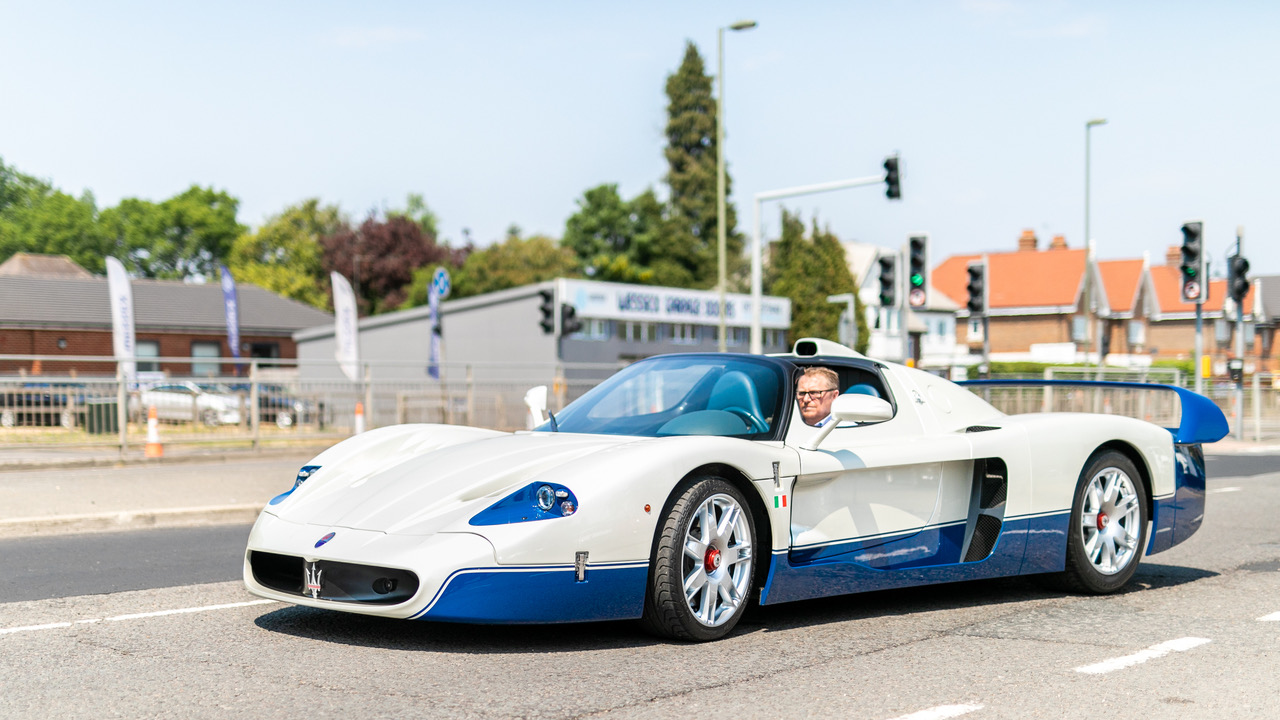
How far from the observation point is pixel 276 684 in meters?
4.22

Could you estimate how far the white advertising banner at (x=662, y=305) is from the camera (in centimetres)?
4556

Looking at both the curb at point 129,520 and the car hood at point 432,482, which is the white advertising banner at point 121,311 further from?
the car hood at point 432,482

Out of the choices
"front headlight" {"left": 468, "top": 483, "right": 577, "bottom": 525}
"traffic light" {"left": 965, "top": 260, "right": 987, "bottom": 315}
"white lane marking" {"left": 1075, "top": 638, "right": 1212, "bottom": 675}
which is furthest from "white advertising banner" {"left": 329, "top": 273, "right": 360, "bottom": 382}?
"white lane marking" {"left": 1075, "top": 638, "right": 1212, "bottom": 675}

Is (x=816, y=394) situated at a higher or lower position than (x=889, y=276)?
lower

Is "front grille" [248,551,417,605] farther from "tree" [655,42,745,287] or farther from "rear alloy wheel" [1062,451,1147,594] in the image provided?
"tree" [655,42,745,287]

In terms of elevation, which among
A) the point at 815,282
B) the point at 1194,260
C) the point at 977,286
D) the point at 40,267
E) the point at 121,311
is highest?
the point at 40,267

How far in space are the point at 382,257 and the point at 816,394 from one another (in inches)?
2860

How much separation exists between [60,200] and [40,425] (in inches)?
3135

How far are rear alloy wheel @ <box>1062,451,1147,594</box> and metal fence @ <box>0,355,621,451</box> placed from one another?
532 inches

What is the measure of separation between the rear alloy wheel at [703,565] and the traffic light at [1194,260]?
19.3m

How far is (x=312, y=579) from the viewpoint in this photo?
4.72 meters

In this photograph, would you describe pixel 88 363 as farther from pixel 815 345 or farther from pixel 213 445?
pixel 815 345

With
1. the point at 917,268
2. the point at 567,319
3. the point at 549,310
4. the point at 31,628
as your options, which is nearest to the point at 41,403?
the point at 549,310

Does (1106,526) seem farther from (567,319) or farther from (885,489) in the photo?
(567,319)
